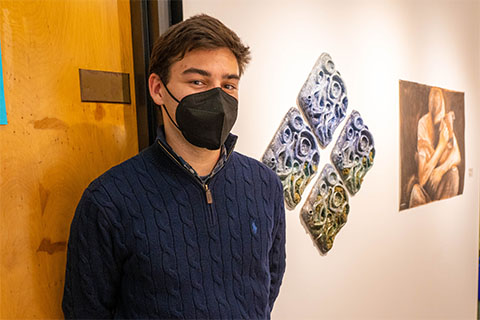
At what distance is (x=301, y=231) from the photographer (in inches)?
67.3

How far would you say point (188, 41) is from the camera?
987mm

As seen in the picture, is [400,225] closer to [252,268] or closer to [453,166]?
[453,166]

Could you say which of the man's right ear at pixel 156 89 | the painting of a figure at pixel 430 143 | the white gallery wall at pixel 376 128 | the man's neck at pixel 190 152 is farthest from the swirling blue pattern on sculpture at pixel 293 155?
the painting of a figure at pixel 430 143

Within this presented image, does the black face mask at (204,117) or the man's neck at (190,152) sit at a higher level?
the black face mask at (204,117)

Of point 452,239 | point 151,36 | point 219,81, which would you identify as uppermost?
point 151,36

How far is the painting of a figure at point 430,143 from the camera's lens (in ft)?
7.39

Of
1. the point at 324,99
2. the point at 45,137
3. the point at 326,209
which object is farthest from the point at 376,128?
the point at 45,137

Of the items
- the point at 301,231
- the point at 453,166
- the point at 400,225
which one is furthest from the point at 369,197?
the point at 453,166

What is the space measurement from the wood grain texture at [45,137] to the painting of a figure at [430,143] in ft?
5.66

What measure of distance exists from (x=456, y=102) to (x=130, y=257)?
2620mm

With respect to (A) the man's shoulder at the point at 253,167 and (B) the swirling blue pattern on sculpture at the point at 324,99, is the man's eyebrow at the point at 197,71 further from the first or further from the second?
(B) the swirling blue pattern on sculpture at the point at 324,99

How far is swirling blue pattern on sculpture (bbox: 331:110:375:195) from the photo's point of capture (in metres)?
1.85

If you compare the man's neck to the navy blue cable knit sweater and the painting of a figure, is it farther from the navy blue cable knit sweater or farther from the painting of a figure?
the painting of a figure

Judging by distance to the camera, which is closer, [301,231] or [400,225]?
[301,231]
